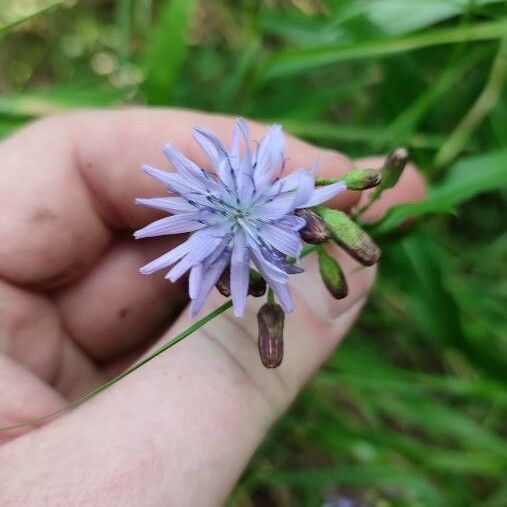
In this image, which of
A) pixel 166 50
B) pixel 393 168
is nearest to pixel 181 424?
pixel 393 168

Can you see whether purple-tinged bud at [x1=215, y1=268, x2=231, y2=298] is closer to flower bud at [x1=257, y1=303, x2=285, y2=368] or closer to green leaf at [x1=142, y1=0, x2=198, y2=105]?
flower bud at [x1=257, y1=303, x2=285, y2=368]

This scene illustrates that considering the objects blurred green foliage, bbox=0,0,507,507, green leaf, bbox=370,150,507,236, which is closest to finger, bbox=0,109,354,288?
green leaf, bbox=370,150,507,236

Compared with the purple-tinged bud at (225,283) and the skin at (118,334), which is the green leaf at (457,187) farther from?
the purple-tinged bud at (225,283)

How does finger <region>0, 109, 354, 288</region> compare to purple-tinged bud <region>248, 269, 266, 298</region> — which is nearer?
purple-tinged bud <region>248, 269, 266, 298</region>

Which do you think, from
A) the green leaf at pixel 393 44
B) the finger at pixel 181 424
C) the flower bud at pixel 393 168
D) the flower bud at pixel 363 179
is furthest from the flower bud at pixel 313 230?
the green leaf at pixel 393 44

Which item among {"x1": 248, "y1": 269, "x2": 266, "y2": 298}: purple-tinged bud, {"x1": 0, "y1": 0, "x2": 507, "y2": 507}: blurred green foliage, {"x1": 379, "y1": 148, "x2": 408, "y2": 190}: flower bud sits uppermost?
{"x1": 379, "y1": 148, "x2": 408, "y2": 190}: flower bud

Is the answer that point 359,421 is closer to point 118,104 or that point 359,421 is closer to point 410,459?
point 410,459
